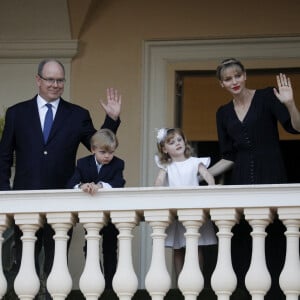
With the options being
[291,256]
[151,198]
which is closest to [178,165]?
[151,198]

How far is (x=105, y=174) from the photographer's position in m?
9.43

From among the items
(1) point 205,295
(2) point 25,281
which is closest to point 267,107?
(1) point 205,295

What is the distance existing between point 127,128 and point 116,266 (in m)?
2.33

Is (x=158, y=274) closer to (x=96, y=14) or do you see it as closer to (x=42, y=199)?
(x=42, y=199)

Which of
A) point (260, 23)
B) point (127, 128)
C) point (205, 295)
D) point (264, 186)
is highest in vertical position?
point (260, 23)

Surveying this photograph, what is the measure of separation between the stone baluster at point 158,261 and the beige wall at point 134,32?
264cm

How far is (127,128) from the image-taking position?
11.6 metres

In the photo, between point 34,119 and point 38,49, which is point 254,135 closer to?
point 34,119

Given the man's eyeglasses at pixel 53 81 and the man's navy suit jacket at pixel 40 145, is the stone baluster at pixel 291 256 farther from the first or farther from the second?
the man's eyeglasses at pixel 53 81

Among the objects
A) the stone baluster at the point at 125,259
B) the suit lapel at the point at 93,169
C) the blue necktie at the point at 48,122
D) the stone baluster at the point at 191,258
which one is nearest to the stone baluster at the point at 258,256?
the stone baluster at the point at 191,258

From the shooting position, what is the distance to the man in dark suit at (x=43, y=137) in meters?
9.44

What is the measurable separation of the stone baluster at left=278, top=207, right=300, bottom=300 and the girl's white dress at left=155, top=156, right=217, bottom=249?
563 mm

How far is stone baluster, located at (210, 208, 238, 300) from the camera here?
8648mm

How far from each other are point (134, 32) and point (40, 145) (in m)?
2.53
